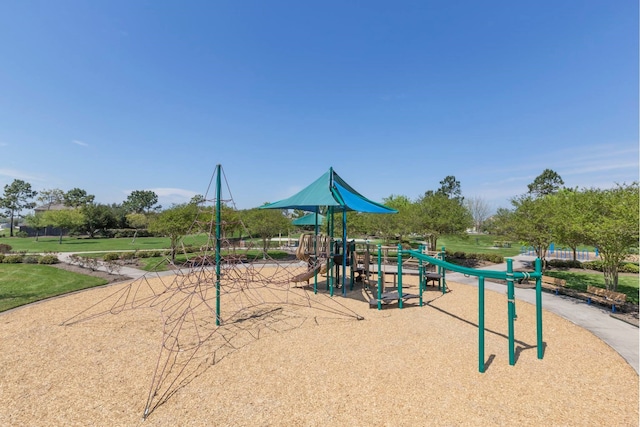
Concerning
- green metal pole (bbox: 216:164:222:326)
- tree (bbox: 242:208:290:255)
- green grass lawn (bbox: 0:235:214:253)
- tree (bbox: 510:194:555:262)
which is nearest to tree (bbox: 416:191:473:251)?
tree (bbox: 510:194:555:262)

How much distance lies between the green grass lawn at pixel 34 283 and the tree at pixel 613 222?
61.0ft

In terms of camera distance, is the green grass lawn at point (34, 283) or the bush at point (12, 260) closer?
the green grass lawn at point (34, 283)

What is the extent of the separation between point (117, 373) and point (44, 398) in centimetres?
93

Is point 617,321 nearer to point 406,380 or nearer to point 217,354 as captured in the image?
point 406,380

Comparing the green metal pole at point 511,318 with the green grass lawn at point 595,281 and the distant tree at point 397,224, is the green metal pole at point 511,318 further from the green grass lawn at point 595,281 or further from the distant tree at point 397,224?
the distant tree at point 397,224

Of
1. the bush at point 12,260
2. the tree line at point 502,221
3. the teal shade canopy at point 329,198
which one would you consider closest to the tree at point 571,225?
the tree line at point 502,221

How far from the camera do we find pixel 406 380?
4824mm

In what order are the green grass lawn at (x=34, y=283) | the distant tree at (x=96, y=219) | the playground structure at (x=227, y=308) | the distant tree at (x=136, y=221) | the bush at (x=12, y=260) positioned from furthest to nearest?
the distant tree at (x=136, y=221)
the distant tree at (x=96, y=219)
the bush at (x=12, y=260)
the green grass lawn at (x=34, y=283)
the playground structure at (x=227, y=308)

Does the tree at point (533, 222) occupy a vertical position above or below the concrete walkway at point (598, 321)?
above

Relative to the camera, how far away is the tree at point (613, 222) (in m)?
8.55

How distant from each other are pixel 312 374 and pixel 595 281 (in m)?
16.8

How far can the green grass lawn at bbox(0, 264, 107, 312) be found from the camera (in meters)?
10.1

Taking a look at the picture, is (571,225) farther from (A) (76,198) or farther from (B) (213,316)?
(A) (76,198)

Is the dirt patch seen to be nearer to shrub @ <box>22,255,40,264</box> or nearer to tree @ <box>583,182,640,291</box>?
shrub @ <box>22,255,40,264</box>
